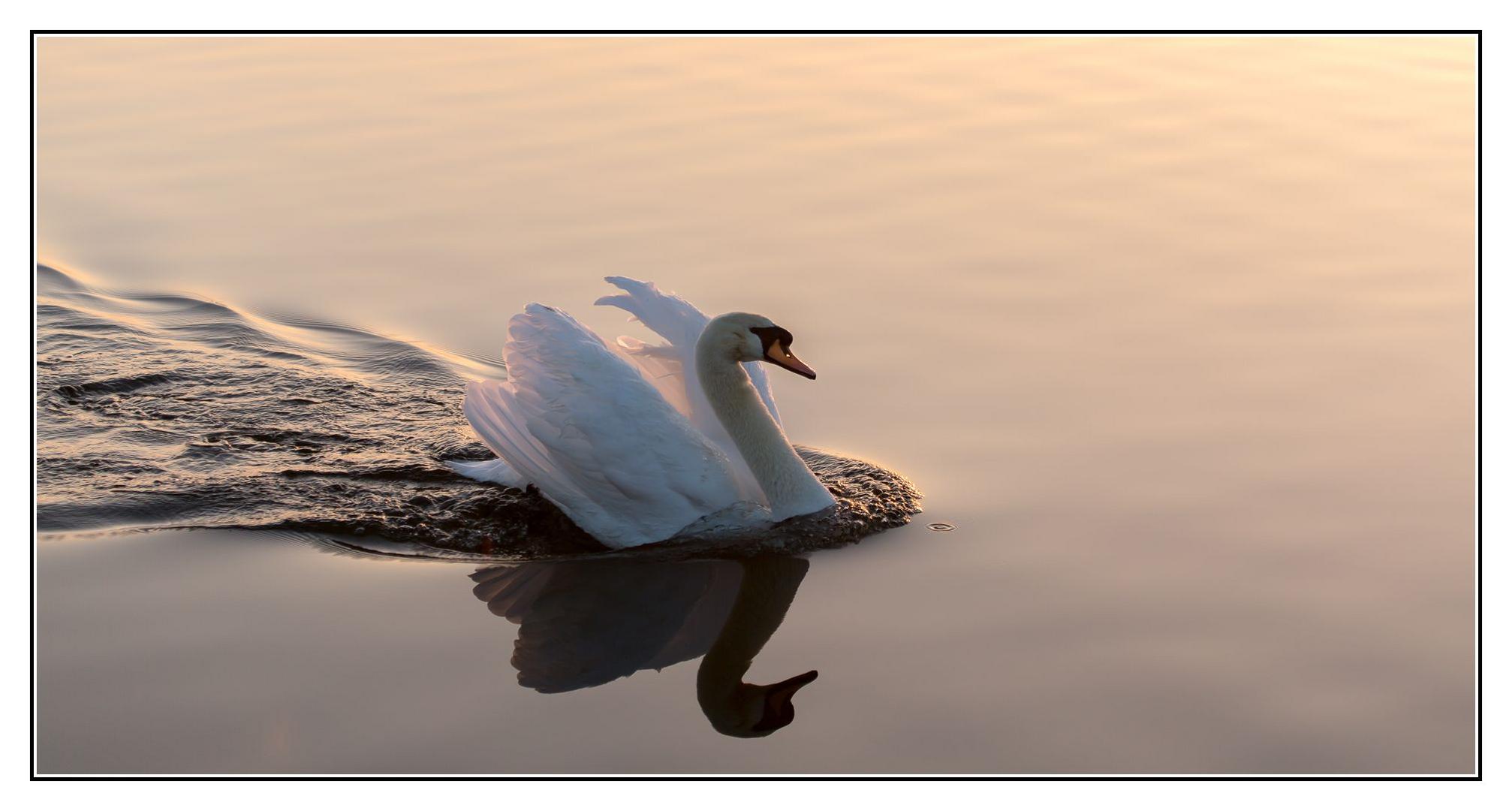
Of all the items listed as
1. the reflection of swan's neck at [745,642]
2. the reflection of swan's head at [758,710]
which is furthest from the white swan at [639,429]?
the reflection of swan's head at [758,710]

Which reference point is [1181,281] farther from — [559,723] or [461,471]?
[559,723]

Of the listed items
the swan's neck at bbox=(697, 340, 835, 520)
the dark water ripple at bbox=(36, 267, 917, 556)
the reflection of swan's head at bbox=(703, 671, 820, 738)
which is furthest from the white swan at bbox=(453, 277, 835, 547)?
the reflection of swan's head at bbox=(703, 671, 820, 738)

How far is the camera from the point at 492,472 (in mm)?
8594

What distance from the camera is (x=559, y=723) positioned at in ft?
20.9

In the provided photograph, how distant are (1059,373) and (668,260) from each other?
3008mm

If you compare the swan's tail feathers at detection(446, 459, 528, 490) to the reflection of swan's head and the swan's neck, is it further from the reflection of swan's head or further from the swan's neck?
the reflection of swan's head

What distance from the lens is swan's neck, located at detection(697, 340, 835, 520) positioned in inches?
318

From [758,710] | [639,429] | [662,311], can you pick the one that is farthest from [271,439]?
[758,710]

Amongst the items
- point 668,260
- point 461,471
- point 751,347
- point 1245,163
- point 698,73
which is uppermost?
point 698,73

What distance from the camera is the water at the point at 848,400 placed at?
21.2 feet

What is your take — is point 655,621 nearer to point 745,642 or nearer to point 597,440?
point 745,642

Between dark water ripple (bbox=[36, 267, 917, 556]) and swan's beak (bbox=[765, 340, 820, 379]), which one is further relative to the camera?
dark water ripple (bbox=[36, 267, 917, 556])

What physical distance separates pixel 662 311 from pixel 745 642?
2020 mm
